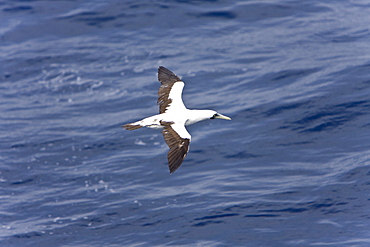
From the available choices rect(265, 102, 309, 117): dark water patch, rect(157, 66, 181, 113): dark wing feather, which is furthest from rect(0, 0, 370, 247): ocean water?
rect(157, 66, 181, 113): dark wing feather

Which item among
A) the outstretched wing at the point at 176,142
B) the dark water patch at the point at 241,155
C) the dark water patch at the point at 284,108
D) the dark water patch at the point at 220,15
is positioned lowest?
the dark water patch at the point at 241,155

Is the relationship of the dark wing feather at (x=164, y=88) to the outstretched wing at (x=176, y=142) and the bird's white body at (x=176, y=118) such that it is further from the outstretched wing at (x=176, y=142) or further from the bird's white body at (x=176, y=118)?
the outstretched wing at (x=176, y=142)

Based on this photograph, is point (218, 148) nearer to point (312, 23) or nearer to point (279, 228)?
point (279, 228)

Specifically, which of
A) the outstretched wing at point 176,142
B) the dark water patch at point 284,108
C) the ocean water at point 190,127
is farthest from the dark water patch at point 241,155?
the outstretched wing at point 176,142

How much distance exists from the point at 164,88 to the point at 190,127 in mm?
4976

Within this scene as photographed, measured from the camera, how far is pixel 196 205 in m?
18.0

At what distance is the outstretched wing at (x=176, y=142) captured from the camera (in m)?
13.0

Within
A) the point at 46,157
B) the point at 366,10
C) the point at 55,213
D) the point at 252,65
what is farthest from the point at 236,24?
the point at 55,213

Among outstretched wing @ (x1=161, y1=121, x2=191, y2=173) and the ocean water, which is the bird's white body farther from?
the ocean water

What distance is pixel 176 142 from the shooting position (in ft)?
44.7

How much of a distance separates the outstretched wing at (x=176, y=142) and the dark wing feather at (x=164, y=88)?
147cm

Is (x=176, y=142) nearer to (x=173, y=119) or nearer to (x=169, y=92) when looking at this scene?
(x=173, y=119)

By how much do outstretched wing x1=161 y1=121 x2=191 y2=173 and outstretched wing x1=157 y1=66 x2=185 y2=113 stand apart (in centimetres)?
132

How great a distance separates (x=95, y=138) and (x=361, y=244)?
9925 millimetres
